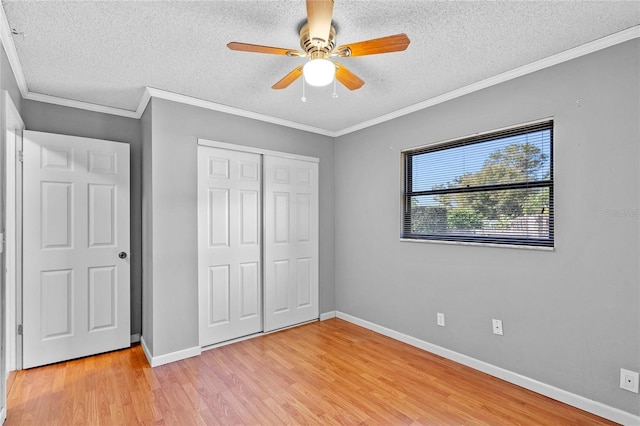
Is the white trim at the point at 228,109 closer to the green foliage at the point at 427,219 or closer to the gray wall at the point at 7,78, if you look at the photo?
the gray wall at the point at 7,78

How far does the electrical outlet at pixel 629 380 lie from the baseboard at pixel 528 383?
0.52 feet

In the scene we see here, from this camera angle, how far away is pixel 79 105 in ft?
10.7

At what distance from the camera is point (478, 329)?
2.85m

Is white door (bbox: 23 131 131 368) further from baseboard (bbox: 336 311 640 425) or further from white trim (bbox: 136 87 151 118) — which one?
baseboard (bbox: 336 311 640 425)

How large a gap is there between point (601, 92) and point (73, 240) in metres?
4.43

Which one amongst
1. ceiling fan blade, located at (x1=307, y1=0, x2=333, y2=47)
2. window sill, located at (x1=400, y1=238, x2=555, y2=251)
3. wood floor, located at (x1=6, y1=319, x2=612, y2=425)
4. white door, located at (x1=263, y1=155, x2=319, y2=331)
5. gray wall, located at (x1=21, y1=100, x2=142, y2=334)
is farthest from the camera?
white door, located at (x1=263, y1=155, x2=319, y2=331)

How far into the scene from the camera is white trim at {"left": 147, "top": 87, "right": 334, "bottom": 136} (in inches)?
119

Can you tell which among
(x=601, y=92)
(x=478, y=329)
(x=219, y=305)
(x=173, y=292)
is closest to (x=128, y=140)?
(x=173, y=292)

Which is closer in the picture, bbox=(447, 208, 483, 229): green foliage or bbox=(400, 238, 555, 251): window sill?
bbox=(400, 238, 555, 251): window sill

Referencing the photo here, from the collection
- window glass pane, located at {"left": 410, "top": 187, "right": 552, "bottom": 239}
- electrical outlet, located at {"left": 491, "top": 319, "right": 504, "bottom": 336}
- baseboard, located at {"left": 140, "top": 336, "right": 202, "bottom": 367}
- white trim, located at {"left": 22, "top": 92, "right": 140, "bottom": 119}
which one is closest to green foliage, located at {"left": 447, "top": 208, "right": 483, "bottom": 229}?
window glass pane, located at {"left": 410, "top": 187, "right": 552, "bottom": 239}

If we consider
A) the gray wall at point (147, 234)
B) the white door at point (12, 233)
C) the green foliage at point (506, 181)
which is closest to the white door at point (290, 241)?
the gray wall at point (147, 234)

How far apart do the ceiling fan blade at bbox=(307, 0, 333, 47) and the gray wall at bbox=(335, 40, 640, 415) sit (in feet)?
5.91

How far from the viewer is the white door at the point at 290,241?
3.79 meters

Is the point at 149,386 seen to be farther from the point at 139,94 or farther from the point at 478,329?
the point at 478,329
